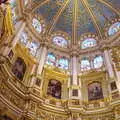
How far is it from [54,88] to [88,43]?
10.6m

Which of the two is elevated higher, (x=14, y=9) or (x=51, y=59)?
(x=14, y=9)

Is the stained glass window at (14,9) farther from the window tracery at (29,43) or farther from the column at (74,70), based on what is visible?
the column at (74,70)

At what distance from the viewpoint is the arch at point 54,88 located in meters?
27.8

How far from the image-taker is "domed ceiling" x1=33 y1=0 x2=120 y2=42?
37.1m

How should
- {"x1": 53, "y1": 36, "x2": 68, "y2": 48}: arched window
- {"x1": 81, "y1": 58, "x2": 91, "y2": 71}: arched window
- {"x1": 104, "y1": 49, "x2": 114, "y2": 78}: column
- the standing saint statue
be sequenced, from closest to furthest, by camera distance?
the standing saint statue < {"x1": 104, "y1": 49, "x2": 114, "y2": 78}: column < {"x1": 81, "y1": 58, "x2": 91, "y2": 71}: arched window < {"x1": 53, "y1": 36, "x2": 68, "y2": 48}: arched window

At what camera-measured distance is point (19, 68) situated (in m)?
27.2

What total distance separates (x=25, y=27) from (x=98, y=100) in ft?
39.9

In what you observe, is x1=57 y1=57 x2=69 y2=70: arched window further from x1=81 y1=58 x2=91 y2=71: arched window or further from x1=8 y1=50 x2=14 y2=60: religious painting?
x1=8 y1=50 x2=14 y2=60: religious painting

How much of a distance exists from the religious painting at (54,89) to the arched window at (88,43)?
340 inches

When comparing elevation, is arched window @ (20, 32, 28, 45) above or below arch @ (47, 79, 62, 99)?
above

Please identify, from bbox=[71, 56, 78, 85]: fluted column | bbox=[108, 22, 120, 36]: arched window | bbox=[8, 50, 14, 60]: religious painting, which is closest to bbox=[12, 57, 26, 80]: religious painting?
bbox=[8, 50, 14, 60]: religious painting

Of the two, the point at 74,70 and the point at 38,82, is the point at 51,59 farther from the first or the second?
the point at 38,82

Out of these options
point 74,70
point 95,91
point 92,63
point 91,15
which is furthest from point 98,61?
point 91,15

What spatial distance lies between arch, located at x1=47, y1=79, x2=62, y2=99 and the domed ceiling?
9.41m
